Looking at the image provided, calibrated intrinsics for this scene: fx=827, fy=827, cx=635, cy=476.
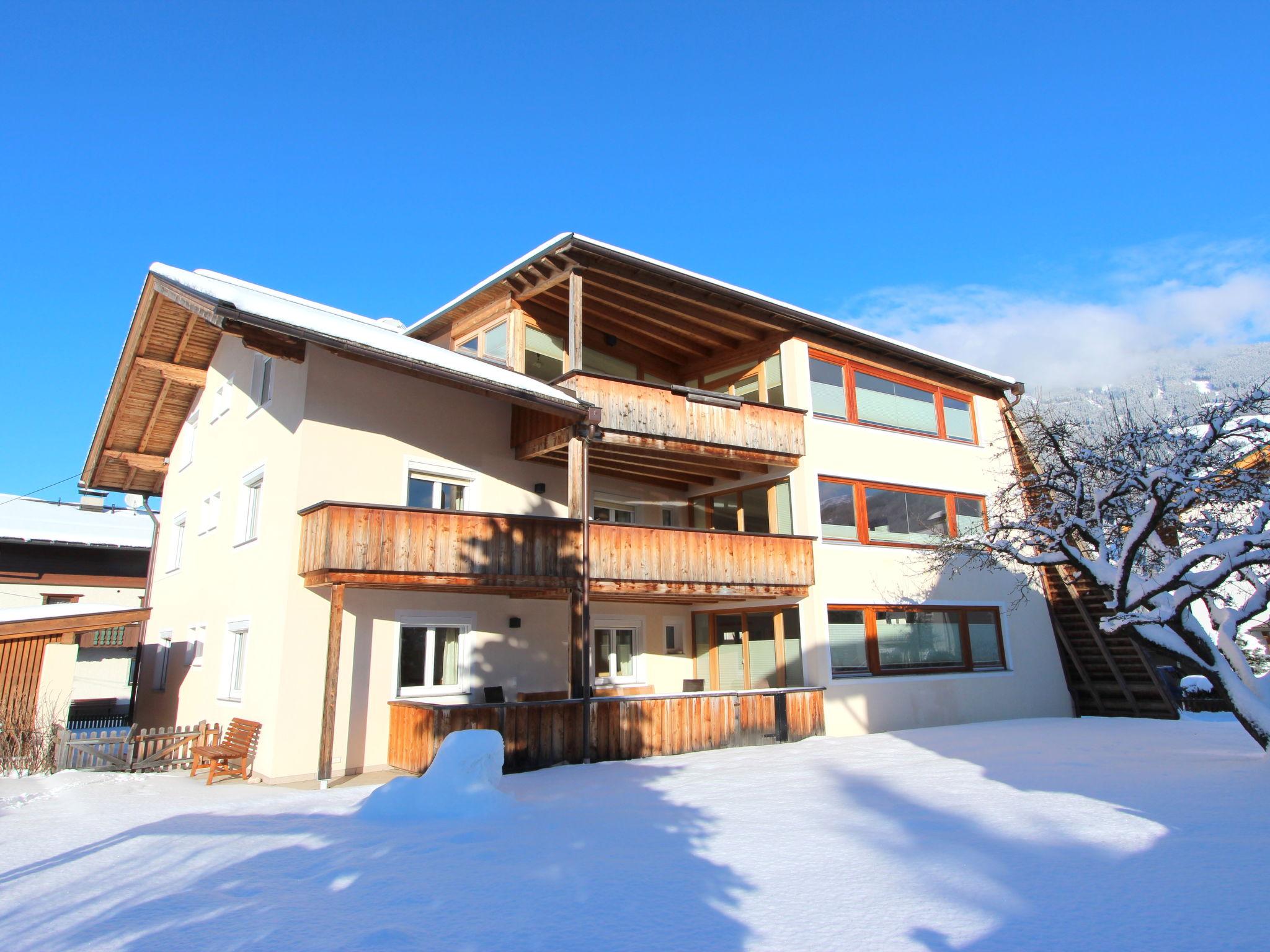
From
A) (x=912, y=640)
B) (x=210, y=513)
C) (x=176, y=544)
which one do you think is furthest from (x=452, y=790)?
(x=176, y=544)

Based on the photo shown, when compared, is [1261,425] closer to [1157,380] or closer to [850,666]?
[850,666]

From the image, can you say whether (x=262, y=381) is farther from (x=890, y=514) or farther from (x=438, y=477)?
(x=890, y=514)

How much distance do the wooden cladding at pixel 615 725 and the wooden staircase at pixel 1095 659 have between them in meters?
8.18

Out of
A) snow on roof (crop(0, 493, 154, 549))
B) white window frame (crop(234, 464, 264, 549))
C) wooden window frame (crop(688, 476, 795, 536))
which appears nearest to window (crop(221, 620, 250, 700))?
white window frame (crop(234, 464, 264, 549))

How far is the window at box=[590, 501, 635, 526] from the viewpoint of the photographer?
17719 millimetres

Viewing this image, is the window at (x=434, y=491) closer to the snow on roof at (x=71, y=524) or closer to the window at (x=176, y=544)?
the window at (x=176, y=544)

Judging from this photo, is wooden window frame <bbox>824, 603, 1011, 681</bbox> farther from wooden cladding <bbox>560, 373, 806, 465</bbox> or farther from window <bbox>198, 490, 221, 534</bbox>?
window <bbox>198, 490, 221, 534</bbox>

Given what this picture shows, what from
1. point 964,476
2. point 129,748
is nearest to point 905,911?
point 129,748

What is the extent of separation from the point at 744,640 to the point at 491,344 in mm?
8355

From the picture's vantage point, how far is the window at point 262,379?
1501 cm

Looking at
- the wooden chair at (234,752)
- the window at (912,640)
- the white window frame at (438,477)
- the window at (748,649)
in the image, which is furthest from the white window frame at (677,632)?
the wooden chair at (234,752)

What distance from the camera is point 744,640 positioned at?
17.9m

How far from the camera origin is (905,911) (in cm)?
539

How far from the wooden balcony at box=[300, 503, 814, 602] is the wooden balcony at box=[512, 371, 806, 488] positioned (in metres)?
1.70
